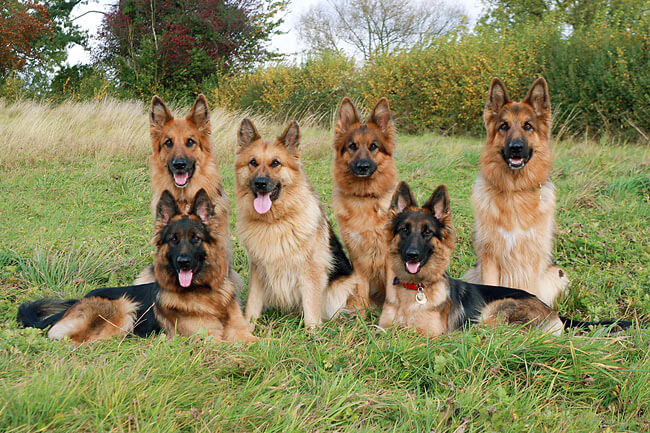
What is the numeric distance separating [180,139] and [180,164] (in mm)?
269

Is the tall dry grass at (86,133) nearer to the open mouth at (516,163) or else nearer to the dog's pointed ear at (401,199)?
the dog's pointed ear at (401,199)

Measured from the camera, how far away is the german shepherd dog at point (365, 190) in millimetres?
4633

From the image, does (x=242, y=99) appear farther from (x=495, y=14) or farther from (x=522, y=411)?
(x=522, y=411)

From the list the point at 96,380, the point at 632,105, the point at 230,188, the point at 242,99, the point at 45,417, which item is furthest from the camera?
the point at 242,99

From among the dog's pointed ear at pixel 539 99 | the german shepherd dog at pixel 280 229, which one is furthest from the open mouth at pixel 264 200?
the dog's pointed ear at pixel 539 99

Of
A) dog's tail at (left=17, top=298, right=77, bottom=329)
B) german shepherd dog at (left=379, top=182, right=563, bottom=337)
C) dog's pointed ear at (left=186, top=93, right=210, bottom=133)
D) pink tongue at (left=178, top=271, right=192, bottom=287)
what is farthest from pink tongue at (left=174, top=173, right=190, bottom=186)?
german shepherd dog at (left=379, top=182, right=563, bottom=337)

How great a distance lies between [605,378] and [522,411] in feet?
2.28

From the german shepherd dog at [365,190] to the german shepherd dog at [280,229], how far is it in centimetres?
29

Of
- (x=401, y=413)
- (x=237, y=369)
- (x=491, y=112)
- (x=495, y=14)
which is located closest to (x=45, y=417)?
(x=237, y=369)

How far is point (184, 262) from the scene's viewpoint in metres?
3.82

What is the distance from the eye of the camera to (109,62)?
20.3 metres

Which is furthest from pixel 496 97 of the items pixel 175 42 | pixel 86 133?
pixel 175 42

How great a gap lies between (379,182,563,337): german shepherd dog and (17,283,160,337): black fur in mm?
1927

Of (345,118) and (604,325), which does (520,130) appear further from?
(604,325)
